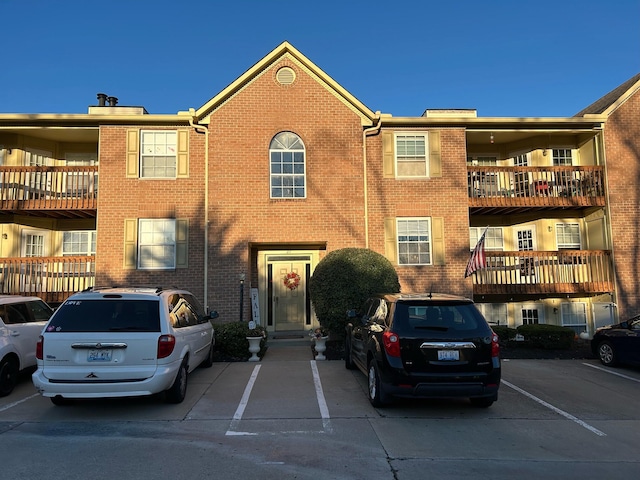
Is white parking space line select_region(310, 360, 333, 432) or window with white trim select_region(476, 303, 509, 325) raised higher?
window with white trim select_region(476, 303, 509, 325)

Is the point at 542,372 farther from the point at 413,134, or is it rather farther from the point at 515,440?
the point at 413,134

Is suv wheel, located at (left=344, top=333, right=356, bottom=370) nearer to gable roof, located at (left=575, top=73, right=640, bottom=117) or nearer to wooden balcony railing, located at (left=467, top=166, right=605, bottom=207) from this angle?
wooden balcony railing, located at (left=467, top=166, right=605, bottom=207)

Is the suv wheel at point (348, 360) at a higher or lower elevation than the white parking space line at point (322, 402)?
higher

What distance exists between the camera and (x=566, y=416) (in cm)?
639

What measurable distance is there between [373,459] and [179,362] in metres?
3.26

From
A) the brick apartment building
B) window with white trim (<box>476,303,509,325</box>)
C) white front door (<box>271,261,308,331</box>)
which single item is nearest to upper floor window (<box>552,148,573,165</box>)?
the brick apartment building

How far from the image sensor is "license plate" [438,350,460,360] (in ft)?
19.5

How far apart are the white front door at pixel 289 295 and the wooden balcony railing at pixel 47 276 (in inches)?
217

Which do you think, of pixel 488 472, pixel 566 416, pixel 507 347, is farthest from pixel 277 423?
pixel 507 347

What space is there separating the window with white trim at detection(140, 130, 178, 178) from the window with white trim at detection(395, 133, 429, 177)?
6.86 m

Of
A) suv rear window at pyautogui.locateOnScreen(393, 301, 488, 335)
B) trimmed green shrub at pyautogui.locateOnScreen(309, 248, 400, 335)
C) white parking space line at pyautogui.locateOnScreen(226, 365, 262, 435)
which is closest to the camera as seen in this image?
white parking space line at pyautogui.locateOnScreen(226, 365, 262, 435)

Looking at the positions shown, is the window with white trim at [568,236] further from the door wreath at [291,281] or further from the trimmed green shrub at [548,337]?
the door wreath at [291,281]

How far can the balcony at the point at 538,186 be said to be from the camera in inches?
554

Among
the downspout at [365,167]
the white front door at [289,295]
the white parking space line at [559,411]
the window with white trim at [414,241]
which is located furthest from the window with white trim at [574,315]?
the white front door at [289,295]
